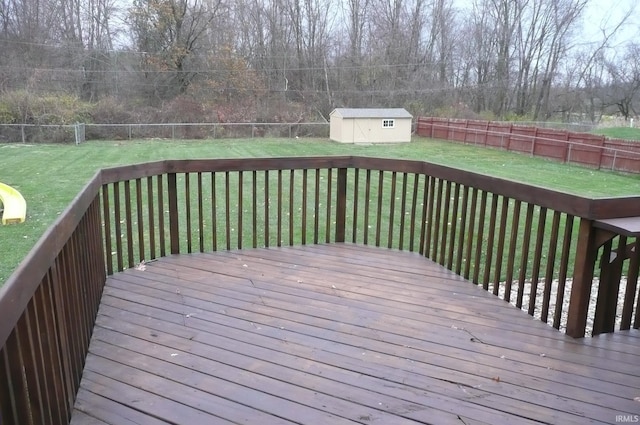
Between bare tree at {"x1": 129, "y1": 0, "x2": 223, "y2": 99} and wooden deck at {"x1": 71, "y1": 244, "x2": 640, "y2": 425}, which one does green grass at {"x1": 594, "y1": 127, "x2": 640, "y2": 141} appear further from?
wooden deck at {"x1": 71, "y1": 244, "x2": 640, "y2": 425}

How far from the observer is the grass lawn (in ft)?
22.2

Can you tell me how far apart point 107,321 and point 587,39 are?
38785 millimetres

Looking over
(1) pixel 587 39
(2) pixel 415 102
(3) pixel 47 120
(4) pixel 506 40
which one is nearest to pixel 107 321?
(3) pixel 47 120

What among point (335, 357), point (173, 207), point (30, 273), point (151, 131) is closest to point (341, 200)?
point (173, 207)

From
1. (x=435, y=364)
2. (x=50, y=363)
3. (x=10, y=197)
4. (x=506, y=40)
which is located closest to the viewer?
(x=50, y=363)

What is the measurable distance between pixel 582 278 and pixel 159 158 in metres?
13.1

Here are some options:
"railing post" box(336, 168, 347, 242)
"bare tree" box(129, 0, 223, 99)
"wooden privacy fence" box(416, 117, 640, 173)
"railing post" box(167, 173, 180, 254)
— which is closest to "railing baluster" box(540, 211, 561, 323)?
"railing post" box(336, 168, 347, 242)

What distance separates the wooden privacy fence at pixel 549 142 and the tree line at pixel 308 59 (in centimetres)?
724

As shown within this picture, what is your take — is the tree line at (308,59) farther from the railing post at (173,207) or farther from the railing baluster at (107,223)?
the railing baluster at (107,223)

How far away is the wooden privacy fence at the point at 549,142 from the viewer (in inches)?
575

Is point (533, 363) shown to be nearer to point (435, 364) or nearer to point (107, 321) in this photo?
point (435, 364)

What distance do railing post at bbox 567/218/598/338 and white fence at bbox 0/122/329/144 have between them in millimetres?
19893

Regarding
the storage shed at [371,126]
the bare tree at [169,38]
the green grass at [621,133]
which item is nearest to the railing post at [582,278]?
the storage shed at [371,126]

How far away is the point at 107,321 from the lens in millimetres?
2697
